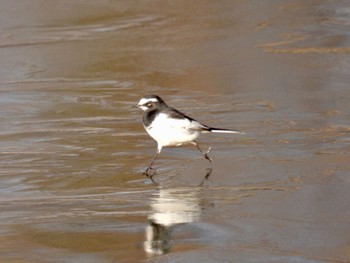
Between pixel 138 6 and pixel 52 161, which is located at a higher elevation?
pixel 138 6

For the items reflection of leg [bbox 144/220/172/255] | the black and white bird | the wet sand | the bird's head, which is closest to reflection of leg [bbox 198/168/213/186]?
the wet sand

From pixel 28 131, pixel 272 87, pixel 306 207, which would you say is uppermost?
pixel 272 87

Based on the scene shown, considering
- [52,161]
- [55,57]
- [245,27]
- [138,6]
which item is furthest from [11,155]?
[138,6]

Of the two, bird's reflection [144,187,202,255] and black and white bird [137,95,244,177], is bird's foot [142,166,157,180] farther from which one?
bird's reflection [144,187,202,255]

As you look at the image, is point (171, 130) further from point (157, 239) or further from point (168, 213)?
point (157, 239)

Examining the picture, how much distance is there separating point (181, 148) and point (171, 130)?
1.00 meters

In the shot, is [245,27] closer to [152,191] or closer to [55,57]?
[55,57]

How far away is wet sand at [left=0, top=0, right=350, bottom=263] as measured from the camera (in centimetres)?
739

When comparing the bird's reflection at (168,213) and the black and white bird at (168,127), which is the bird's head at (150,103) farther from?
the bird's reflection at (168,213)

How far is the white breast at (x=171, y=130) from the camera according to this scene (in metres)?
9.66

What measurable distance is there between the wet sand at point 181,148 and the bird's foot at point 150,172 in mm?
69

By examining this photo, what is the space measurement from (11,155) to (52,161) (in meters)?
0.51

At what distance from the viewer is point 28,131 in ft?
36.9

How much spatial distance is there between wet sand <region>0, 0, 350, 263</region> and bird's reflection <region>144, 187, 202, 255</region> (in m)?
0.02
